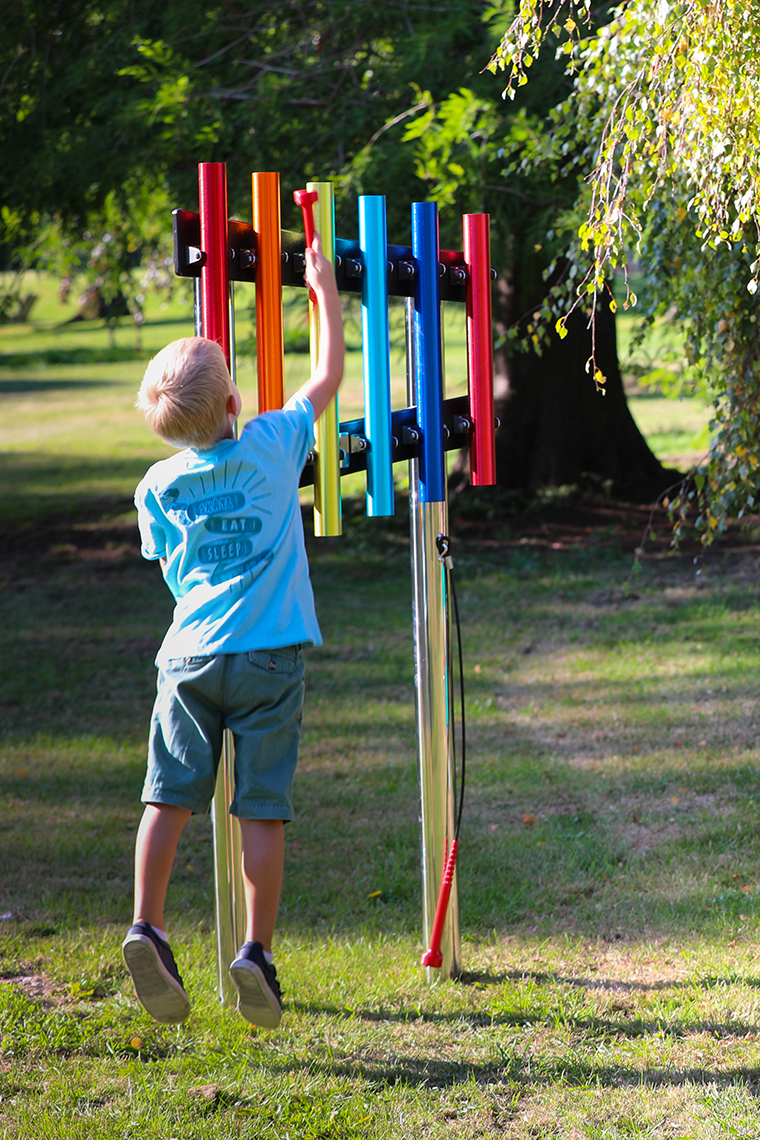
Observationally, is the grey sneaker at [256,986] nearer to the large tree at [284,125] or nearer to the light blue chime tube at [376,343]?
the light blue chime tube at [376,343]

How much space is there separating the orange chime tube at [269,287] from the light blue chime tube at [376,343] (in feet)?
0.83

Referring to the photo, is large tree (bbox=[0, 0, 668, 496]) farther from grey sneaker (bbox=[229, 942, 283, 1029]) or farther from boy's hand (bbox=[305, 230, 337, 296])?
grey sneaker (bbox=[229, 942, 283, 1029])

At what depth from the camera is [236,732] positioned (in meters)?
2.90

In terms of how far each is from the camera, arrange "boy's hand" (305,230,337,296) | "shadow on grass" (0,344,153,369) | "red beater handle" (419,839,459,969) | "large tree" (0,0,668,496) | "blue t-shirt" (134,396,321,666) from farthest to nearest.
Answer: "shadow on grass" (0,344,153,369), "large tree" (0,0,668,496), "red beater handle" (419,839,459,969), "boy's hand" (305,230,337,296), "blue t-shirt" (134,396,321,666)

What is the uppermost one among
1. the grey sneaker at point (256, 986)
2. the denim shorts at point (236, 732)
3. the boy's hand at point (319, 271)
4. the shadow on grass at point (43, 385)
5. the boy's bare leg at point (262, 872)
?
the boy's hand at point (319, 271)

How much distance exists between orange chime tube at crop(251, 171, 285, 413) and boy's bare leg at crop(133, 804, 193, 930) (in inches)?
44.1

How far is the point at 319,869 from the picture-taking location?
4.61 m

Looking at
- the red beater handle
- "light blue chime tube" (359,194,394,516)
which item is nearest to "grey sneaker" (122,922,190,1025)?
the red beater handle

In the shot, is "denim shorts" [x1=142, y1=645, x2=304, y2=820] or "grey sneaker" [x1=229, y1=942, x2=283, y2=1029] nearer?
"grey sneaker" [x1=229, y1=942, x2=283, y2=1029]

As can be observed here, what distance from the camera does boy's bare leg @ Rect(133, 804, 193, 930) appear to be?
9.31 feet

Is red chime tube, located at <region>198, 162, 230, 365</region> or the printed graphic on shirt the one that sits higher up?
red chime tube, located at <region>198, 162, 230, 365</region>

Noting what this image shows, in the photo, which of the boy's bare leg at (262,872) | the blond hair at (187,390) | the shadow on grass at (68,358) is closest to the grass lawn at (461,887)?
the boy's bare leg at (262,872)

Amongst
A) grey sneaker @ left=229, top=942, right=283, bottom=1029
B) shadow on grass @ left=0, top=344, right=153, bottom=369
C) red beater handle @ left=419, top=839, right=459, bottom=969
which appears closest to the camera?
grey sneaker @ left=229, top=942, right=283, bottom=1029

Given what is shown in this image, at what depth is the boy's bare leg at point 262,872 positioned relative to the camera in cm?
286
